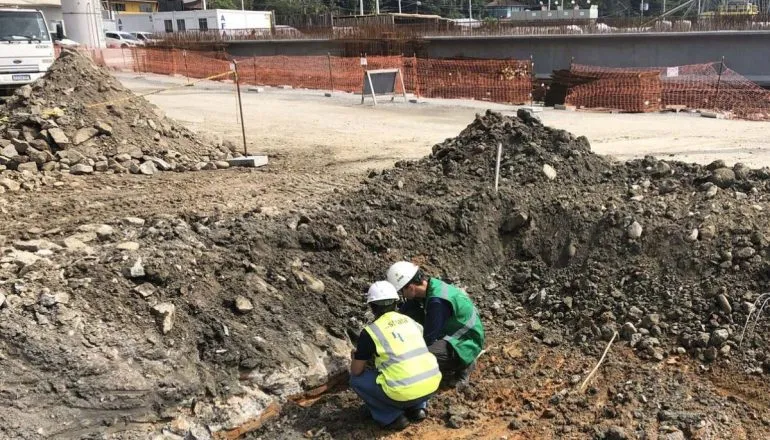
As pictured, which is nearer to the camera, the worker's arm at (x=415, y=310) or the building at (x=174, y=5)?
the worker's arm at (x=415, y=310)

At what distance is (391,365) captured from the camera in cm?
480

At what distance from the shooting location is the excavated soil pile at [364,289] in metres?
5.11

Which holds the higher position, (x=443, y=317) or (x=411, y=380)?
(x=443, y=317)

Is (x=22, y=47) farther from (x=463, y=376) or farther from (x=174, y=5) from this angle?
(x=174, y=5)

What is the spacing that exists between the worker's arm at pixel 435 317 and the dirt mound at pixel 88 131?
640cm

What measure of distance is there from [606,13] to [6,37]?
98.6 metres

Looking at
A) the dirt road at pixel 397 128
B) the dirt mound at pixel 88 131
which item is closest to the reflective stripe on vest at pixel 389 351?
the dirt road at pixel 397 128

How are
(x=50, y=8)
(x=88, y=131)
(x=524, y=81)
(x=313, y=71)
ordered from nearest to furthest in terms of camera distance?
1. (x=88, y=131)
2. (x=524, y=81)
3. (x=313, y=71)
4. (x=50, y=8)

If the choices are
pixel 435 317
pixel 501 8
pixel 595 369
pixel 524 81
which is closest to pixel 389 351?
pixel 435 317

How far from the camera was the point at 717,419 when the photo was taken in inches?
197

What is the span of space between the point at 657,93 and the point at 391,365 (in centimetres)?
1780

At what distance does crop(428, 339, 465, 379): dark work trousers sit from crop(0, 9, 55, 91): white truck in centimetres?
1435

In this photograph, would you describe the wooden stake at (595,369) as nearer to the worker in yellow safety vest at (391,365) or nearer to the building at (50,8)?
the worker in yellow safety vest at (391,365)

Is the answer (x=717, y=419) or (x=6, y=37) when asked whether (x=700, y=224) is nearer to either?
(x=717, y=419)
